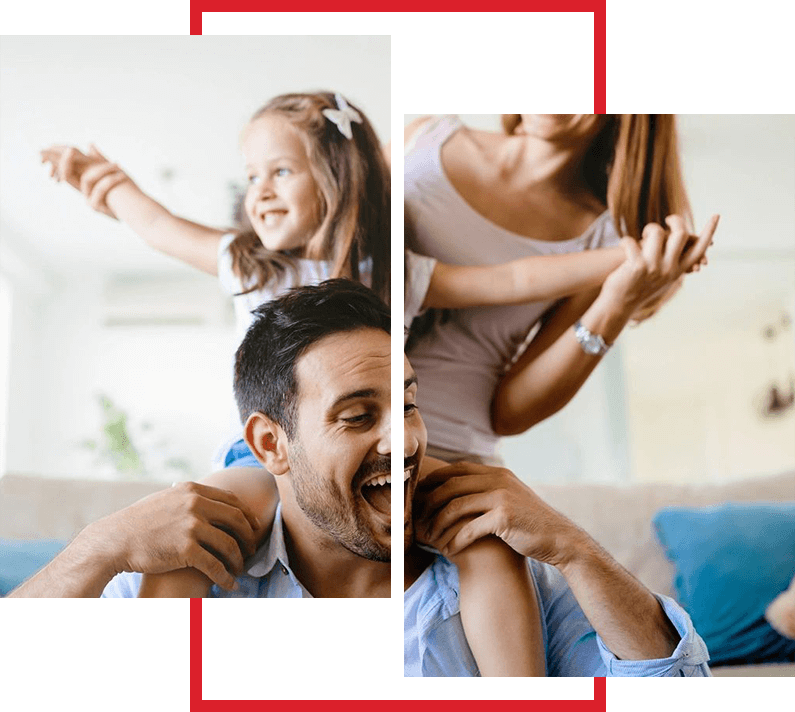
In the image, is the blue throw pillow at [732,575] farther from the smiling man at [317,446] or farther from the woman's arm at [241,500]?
the woman's arm at [241,500]

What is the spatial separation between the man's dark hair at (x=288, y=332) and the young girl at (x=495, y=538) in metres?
0.12

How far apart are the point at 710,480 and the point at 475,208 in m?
0.83

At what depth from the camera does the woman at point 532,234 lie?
209 cm

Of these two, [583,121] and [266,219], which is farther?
[583,121]

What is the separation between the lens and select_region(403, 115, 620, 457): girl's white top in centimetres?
208

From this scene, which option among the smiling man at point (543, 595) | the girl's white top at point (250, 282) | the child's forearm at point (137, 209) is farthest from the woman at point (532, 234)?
the child's forearm at point (137, 209)

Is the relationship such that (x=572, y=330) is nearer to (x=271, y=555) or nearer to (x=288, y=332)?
(x=288, y=332)

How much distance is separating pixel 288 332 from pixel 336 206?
305 mm

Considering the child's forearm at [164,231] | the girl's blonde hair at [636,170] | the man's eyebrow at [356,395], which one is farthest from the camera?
the girl's blonde hair at [636,170]

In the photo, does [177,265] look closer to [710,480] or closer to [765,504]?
[710,480]

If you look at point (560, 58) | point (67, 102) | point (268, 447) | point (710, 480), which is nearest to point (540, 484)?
point (710, 480)

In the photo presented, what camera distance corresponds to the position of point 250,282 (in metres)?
2.00

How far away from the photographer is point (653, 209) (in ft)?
7.00
